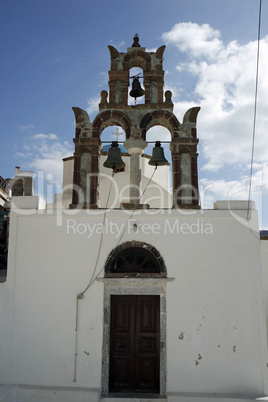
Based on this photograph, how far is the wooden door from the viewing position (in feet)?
18.1

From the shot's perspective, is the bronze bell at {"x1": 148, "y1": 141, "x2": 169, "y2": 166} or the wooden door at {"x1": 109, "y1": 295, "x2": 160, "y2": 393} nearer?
the wooden door at {"x1": 109, "y1": 295, "x2": 160, "y2": 393}

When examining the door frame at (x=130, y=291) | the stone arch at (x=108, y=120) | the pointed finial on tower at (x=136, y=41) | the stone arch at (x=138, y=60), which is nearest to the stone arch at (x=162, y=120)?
the stone arch at (x=108, y=120)

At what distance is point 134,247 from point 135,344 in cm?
150

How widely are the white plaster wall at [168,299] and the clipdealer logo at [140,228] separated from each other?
16 millimetres

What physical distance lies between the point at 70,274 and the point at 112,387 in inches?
72.4

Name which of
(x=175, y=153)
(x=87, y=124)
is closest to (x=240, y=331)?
(x=175, y=153)

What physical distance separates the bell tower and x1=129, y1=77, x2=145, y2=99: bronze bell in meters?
0.02

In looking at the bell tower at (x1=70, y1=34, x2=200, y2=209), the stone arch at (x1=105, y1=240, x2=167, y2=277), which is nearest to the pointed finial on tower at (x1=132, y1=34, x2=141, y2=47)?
the bell tower at (x1=70, y1=34, x2=200, y2=209)

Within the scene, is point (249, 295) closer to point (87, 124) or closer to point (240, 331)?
point (240, 331)

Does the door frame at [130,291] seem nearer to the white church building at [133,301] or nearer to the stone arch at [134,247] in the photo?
the white church building at [133,301]

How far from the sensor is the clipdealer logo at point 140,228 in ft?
19.1

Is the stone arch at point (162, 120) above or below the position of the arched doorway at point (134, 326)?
above

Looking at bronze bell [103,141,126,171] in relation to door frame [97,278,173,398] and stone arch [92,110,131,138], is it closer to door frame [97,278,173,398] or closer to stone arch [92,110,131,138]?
stone arch [92,110,131,138]

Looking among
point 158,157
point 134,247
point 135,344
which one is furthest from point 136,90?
point 135,344
